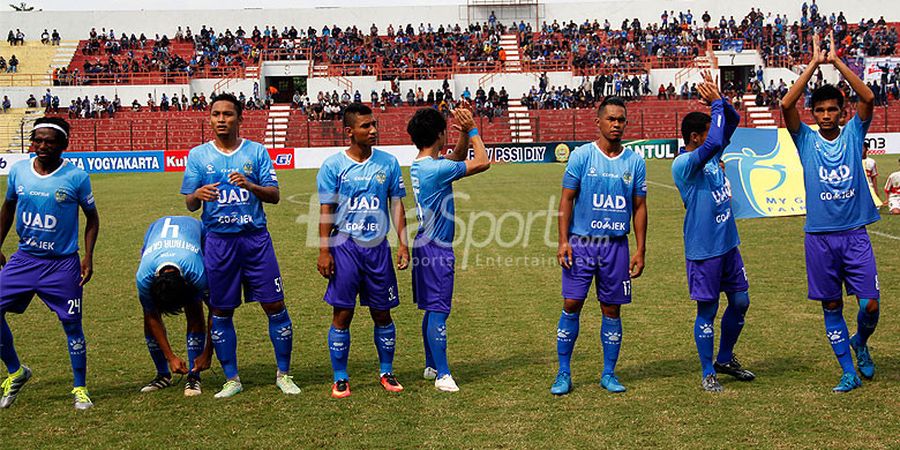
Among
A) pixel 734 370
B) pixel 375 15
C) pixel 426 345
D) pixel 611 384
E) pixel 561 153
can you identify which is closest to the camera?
pixel 611 384

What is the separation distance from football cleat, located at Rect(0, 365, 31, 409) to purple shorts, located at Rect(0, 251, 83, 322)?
1.86 ft

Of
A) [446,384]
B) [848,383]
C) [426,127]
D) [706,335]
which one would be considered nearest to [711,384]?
[706,335]

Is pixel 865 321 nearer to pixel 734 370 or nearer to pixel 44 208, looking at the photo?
pixel 734 370

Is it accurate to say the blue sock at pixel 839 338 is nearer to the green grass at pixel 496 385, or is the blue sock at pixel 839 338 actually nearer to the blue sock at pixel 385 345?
the green grass at pixel 496 385

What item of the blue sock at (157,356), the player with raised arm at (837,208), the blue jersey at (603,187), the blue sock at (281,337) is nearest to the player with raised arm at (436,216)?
the blue jersey at (603,187)

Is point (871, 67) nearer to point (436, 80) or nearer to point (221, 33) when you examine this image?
point (436, 80)

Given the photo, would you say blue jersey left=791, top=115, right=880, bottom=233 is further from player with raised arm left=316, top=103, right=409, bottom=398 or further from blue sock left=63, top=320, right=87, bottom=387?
blue sock left=63, top=320, right=87, bottom=387

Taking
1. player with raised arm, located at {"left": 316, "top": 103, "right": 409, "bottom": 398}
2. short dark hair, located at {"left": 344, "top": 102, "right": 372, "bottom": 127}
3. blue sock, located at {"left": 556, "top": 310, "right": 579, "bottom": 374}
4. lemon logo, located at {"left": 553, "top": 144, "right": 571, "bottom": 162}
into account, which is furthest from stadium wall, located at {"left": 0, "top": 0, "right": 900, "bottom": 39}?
blue sock, located at {"left": 556, "top": 310, "right": 579, "bottom": 374}

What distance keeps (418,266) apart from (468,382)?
111cm

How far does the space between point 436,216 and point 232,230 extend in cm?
170

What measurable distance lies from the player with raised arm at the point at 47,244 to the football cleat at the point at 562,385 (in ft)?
12.3

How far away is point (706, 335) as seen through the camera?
25.1 feet

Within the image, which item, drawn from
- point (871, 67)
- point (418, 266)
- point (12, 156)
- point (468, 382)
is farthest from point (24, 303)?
point (871, 67)

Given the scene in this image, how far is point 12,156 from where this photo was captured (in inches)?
1635
